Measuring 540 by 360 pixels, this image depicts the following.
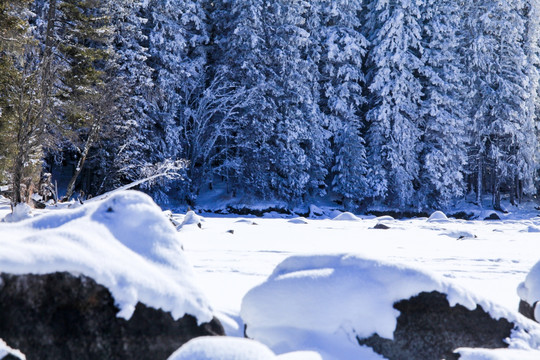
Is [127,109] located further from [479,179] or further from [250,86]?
[479,179]

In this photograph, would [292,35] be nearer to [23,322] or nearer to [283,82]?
[283,82]

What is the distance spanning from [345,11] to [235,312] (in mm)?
22752

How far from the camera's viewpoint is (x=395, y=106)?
22.3 metres

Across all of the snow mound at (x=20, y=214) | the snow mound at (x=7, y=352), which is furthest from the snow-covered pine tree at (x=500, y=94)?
the snow mound at (x=7, y=352)

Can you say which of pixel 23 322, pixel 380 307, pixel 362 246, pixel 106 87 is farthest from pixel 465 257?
pixel 106 87

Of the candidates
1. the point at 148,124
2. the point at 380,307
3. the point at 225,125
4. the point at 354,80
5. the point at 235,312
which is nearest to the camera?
the point at 380,307

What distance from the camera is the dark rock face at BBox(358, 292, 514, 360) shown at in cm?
265

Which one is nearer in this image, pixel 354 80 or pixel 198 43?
pixel 198 43

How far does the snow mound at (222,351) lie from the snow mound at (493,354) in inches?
45.4

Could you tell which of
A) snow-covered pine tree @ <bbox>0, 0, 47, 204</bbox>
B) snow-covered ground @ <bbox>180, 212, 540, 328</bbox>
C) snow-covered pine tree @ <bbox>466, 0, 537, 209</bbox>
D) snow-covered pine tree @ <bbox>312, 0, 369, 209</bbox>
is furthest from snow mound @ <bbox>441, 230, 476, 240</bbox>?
snow-covered pine tree @ <bbox>466, 0, 537, 209</bbox>

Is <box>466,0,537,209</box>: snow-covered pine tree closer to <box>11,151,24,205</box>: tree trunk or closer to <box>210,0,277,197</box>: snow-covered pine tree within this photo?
<box>210,0,277,197</box>: snow-covered pine tree

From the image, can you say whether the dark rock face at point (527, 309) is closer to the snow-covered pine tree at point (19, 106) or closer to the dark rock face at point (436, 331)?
the dark rock face at point (436, 331)

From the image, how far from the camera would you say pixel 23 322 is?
6.95ft

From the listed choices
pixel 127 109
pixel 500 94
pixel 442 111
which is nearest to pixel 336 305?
pixel 127 109
